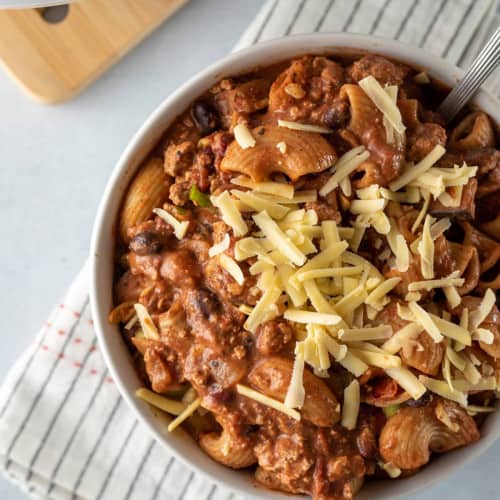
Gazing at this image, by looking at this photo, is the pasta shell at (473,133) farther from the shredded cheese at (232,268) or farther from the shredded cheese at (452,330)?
the shredded cheese at (232,268)

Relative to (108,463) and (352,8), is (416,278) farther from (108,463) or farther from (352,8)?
(108,463)

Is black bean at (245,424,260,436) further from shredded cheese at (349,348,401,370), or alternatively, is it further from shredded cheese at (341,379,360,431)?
shredded cheese at (349,348,401,370)

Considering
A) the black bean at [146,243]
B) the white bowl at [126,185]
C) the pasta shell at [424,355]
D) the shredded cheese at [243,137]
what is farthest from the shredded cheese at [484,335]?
the black bean at [146,243]

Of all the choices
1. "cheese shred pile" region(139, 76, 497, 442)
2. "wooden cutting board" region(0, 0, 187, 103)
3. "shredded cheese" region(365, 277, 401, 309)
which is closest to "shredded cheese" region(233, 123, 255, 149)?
"cheese shred pile" region(139, 76, 497, 442)

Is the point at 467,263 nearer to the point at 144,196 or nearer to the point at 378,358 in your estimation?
the point at 378,358

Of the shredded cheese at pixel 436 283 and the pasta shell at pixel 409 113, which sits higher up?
the pasta shell at pixel 409 113

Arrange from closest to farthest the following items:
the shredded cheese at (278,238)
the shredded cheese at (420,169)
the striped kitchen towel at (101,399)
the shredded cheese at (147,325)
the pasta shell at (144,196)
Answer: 1. the shredded cheese at (278,238)
2. the shredded cheese at (420,169)
3. the shredded cheese at (147,325)
4. the pasta shell at (144,196)
5. the striped kitchen towel at (101,399)
